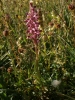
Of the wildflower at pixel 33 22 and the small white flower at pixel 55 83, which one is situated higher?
the wildflower at pixel 33 22

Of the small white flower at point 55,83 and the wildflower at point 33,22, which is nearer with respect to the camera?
the wildflower at point 33,22

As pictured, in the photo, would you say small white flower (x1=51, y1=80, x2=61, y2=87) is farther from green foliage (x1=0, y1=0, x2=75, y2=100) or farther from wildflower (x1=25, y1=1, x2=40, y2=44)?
wildflower (x1=25, y1=1, x2=40, y2=44)

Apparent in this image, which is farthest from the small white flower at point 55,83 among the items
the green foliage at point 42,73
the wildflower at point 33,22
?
the wildflower at point 33,22

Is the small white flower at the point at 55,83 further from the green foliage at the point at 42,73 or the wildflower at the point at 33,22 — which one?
the wildflower at the point at 33,22

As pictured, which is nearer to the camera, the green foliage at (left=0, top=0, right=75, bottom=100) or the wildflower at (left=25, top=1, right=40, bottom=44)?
the wildflower at (left=25, top=1, right=40, bottom=44)

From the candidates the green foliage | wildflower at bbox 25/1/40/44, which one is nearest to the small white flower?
the green foliage

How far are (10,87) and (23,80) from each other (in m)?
0.11

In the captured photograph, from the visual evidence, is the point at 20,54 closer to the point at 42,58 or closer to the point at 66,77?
the point at 42,58

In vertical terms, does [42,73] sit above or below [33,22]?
below

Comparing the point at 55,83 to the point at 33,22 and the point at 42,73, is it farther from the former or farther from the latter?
the point at 33,22

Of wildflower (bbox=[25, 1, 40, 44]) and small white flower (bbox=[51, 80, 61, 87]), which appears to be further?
small white flower (bbox=[51, 80, 61, 87])

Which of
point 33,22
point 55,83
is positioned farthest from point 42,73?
point 33,22

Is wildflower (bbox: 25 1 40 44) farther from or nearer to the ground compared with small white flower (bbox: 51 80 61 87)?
farther from the ground

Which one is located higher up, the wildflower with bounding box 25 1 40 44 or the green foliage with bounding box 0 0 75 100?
the wildflower with bounding box 25 1 40 44
